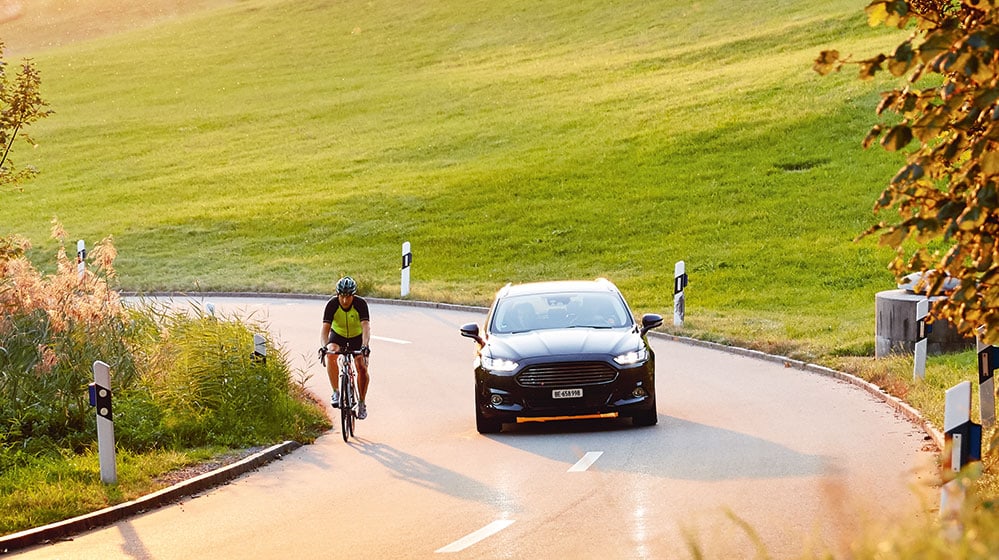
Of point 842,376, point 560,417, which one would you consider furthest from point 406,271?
point 560,417

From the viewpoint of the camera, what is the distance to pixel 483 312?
30.3 meters

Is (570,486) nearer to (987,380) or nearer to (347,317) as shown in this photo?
(987,380)

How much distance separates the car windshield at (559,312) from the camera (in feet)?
57.5

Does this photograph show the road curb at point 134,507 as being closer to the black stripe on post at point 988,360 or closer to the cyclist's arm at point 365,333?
the cyclist's arm at point 365,333

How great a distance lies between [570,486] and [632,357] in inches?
145

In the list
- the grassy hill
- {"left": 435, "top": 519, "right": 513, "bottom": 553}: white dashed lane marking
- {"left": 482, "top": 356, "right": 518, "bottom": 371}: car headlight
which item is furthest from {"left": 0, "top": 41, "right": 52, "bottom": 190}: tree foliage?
the grassy hill

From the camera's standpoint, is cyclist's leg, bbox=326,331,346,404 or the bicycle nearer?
the bicycle

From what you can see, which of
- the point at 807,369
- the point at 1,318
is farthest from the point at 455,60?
the point at 1,318

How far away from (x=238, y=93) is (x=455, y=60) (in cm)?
1123

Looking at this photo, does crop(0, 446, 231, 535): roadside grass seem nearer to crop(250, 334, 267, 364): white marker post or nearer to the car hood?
crop(250, 334, 267, 364): white marker post

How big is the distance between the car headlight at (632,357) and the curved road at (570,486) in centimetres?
74

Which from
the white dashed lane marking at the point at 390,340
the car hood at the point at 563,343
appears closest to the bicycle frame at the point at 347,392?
the car hood at the point at 563,343

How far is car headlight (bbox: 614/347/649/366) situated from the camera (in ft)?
53.4

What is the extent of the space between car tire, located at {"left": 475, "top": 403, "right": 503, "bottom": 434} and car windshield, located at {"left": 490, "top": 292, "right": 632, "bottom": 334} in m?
1.32
